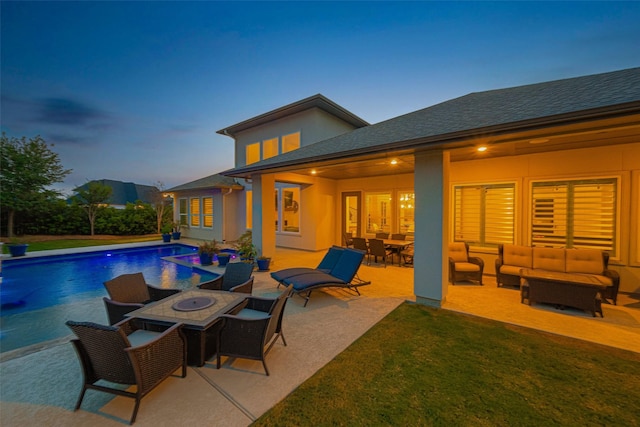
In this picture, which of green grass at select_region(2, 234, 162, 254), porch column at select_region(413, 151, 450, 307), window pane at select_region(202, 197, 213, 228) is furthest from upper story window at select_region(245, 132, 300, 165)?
green grass at select_region(2, 234, 162, 254)

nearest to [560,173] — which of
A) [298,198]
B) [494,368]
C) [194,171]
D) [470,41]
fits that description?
[494,368]

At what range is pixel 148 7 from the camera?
28.6ft

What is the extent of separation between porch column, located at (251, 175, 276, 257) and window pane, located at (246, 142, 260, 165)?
18.8ft

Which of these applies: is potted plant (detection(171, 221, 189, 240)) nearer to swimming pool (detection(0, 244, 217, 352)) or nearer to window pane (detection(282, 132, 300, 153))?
swimming pool (detection(0, 244, 217, 352))

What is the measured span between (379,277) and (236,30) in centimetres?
1136

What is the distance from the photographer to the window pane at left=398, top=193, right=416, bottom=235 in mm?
10696

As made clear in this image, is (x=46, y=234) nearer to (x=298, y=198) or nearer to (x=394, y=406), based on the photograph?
(x=298, y=198)

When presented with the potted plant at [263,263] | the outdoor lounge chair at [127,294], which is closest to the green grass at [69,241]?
the potted plant at [263,263]

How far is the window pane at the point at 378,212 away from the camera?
11.3 m

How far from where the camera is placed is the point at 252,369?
10.7ft

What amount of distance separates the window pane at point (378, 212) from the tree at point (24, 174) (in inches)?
859

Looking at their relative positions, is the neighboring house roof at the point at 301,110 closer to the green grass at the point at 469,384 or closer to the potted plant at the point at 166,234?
the potted plant at the point at 166,234

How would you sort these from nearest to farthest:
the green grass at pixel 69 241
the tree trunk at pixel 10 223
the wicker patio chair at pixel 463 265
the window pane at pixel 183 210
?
the wicker patio chair at pixel 463 265, the green grass at pixel 69 241, the tree trunk at pixel 10 223, the window pane at pixel 183 210

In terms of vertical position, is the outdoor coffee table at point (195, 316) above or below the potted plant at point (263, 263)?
above
